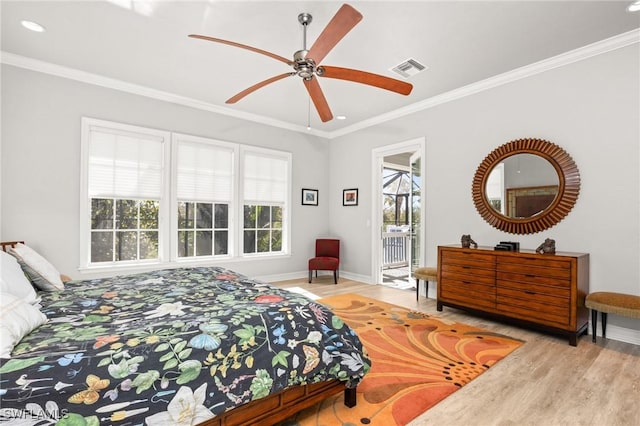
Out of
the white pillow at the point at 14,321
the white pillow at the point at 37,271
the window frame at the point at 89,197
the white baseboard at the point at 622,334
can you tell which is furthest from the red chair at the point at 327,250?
the white pillow at the point at 14,321

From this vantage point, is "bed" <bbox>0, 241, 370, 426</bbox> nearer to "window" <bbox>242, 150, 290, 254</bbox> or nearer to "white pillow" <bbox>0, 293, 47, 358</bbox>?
"white pillow" <bbox>0, 293, 47, 358</bbox>

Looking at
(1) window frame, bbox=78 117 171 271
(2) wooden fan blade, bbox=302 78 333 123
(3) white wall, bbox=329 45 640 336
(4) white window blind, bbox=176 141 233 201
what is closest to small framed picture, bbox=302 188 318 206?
(4) white window blind, bbox=176 141 233 201

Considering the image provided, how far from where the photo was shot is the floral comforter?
1124mm

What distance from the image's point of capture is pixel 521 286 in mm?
3217


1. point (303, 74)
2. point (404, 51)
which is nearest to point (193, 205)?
point (303, 74)

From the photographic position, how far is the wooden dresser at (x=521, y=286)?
9.53 ft

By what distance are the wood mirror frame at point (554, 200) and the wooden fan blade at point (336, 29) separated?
9.18ft

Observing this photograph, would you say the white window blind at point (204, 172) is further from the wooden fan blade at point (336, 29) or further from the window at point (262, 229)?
the wooden fan blade at point (336, 29)

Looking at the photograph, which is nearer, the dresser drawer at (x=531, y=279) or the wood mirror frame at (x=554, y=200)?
the dresser drawer at (x=531, y=279)

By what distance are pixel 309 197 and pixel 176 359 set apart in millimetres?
4922

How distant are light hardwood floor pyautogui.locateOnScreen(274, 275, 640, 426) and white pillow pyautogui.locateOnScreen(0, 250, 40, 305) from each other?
7.89 ft

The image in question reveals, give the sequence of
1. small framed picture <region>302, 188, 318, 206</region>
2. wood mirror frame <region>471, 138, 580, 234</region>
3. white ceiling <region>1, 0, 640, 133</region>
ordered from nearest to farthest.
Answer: white ceiling <region>1, 0, 640, 133</region>
wood mirror frame <region>471, 138, 580, 234</region>
small framed picture <region>302, 188, 318, 206</region>

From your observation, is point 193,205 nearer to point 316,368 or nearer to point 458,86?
point 316,368

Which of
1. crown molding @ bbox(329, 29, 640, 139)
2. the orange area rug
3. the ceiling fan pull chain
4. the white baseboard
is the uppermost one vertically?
crown molding @ bbox(329, 29, 640, 139)
